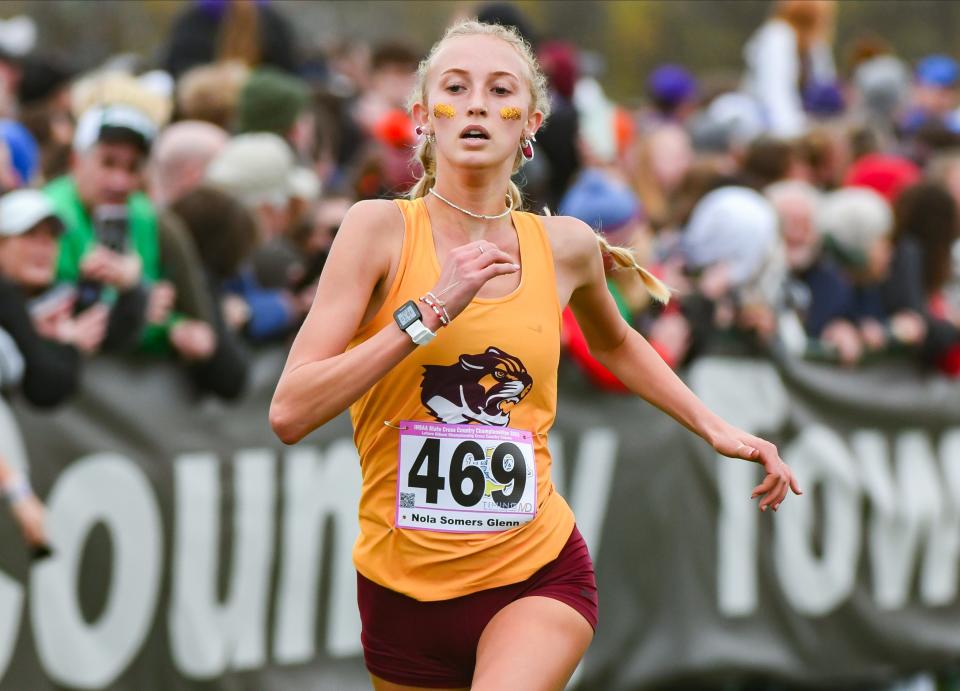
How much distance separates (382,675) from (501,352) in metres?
0.95

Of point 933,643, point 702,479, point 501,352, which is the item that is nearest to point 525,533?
point 501,352

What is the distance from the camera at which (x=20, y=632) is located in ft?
20.9

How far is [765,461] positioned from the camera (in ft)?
15.2

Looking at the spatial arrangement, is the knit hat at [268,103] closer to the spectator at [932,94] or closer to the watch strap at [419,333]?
the watch strap at [419,333]

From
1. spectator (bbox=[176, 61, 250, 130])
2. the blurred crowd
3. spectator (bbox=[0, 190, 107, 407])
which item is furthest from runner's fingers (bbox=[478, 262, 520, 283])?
spectator (bbox=[176, 61, 250, 130])

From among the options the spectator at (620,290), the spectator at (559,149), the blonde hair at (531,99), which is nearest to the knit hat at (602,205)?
the spectator at (620,290)

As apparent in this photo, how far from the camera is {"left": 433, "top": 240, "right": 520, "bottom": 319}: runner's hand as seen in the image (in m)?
4.07

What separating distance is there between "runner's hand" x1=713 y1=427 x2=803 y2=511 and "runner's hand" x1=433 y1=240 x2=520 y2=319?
0.94 m

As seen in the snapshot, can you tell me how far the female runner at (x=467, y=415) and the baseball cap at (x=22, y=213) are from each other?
2044mm

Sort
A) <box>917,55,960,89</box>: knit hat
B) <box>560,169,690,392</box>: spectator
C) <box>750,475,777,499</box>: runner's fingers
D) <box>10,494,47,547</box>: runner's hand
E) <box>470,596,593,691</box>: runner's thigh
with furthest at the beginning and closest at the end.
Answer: <box>917,55,960,89</box>: knit hat < <box>560,169,690,392</box>: spectator < <box>10,494,47,547</box>: runner's hand < <box>750,475,777,499</box>: runner's fingers < <box>470,596,593,691</box>: runner's thigh

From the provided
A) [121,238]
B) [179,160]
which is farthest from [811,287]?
[121,238]

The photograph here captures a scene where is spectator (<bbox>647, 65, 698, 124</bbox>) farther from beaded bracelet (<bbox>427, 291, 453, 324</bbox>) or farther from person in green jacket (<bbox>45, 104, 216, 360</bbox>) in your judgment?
beaded bracelet (<bbox>427, 291, 453, 324</bbox>)

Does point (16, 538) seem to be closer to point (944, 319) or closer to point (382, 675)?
point (382, 675)

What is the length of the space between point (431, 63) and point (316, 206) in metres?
3.55
